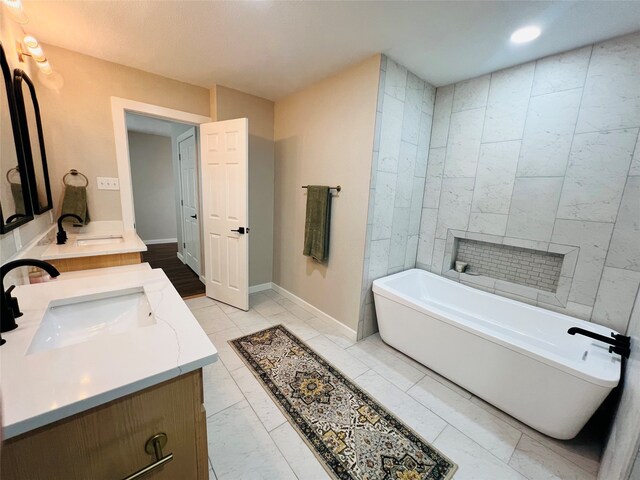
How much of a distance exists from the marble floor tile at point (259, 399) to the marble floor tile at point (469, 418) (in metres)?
0.95

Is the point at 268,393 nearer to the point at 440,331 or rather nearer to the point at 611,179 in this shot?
the point at 440,331

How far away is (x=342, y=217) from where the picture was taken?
2.48 m

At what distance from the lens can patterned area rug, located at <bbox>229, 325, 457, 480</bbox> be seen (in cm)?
135

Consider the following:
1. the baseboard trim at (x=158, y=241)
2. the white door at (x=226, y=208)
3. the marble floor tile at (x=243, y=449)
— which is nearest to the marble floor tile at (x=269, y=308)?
the white door at (x=226, y=208)

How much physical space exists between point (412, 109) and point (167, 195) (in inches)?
214

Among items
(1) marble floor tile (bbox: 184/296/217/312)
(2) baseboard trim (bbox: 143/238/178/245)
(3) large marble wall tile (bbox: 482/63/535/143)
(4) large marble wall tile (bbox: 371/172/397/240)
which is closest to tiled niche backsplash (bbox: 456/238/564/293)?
(4) large marble wall tile (bbox: 371/172/397/240)

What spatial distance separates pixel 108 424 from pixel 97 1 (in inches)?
89.6

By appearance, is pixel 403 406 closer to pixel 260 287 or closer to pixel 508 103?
pixel 260 287

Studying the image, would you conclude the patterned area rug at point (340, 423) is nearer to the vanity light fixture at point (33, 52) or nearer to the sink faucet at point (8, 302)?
the sink faucet at point (8, 302)

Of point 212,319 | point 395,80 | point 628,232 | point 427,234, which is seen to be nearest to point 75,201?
point 212,319

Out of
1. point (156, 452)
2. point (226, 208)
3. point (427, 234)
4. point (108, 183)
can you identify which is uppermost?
point (108, 183)

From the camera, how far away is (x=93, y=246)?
1979 mm

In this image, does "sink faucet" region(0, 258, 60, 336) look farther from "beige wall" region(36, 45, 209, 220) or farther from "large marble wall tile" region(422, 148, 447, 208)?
"large marble wall tile" region(422, 148, 447, 208)

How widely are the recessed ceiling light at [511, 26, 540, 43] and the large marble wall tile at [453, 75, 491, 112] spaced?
0.49m
